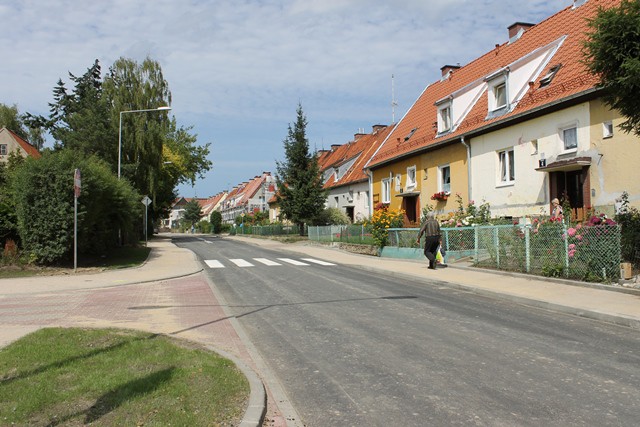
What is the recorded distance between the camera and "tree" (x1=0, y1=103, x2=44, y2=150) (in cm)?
5488

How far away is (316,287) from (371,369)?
23.4 ft

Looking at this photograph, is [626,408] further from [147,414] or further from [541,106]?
[541,106]

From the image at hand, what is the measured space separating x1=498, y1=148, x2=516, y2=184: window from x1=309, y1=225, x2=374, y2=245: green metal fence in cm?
656

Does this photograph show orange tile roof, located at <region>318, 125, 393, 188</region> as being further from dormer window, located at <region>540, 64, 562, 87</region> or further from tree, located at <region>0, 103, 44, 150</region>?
tree, located at <region>0, 103, 44, 150</region>

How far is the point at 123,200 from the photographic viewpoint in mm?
20719

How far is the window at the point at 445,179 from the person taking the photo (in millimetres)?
23875

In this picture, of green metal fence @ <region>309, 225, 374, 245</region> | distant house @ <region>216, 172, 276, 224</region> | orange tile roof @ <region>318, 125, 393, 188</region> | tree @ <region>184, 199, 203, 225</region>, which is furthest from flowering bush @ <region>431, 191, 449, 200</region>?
tree @ <region>184, 199, 203, 225</region>

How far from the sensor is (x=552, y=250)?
1223 cm

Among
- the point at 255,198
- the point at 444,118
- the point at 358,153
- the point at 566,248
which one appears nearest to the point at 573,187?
the point at 566,248

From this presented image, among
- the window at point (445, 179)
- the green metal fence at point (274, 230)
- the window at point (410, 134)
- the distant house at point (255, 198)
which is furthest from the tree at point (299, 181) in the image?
the distant house at point (255, 198)

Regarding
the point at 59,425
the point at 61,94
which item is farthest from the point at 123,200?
the point at 61,94

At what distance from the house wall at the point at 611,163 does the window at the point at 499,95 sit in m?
5.41

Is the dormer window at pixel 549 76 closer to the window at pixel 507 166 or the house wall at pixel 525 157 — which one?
the house wall at pixel 525 157

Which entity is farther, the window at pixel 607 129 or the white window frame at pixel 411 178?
the white window frame at pixel 411 178
